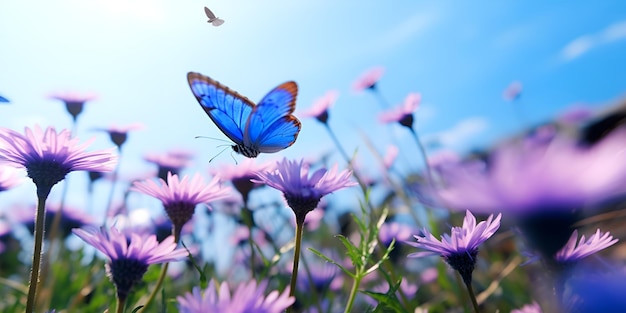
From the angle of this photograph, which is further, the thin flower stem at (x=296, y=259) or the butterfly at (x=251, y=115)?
the butterfly at (x=251, y=115)

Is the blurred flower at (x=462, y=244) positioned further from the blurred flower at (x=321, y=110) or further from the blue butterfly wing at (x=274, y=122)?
the blurred flower at (x=321, y=110)

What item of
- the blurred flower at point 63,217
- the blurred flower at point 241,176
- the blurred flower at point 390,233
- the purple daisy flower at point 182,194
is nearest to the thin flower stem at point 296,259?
the purple daisy flower at point 182,194

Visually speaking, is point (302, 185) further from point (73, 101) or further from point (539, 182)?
point (73, 101)

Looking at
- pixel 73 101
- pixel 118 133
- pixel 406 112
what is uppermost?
pixel 73 101

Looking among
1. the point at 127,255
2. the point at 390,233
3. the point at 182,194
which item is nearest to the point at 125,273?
the point at 127,255

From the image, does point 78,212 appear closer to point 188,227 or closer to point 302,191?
point 188,227

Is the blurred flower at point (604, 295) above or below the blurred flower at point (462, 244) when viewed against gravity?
above
